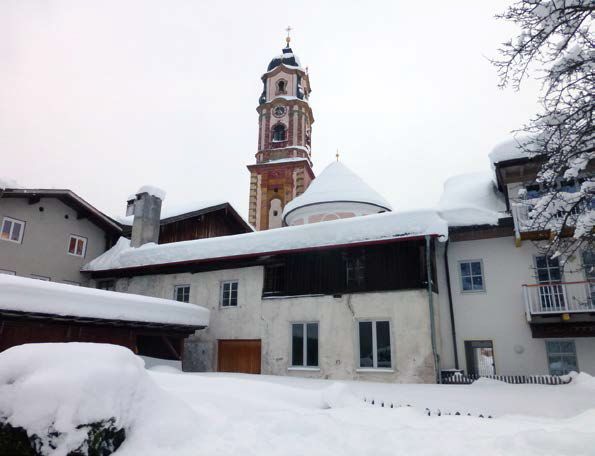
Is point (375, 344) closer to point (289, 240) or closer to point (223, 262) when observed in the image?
point (289, 240)

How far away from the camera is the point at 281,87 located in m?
47.2

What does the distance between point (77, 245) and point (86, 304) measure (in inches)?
351

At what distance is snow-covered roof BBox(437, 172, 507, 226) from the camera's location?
15.8 m

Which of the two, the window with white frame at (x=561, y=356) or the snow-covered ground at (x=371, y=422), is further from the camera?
the window with white frame at (x=561, y=356)

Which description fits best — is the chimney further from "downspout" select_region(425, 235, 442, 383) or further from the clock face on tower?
the clock face on tower

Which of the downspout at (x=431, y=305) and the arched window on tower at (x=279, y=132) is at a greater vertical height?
the arched window on tower at (x=279, y=132)

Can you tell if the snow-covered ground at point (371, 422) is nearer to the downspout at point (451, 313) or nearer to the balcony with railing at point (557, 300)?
the balcony with railing at point (557, 300)

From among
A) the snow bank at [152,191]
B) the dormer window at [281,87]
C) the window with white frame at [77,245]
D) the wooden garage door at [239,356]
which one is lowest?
the wooden garage door at [239,356]

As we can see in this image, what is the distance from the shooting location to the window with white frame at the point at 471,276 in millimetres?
15547

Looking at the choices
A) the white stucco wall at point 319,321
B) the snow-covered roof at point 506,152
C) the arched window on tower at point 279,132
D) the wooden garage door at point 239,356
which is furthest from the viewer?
the arched window on tower at point 279,132

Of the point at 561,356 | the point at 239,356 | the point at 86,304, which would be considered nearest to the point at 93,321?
the point at 86,304

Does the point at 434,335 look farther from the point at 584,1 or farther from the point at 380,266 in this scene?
the point at 584,1

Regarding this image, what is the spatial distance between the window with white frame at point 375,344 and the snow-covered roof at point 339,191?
10971 millimetres

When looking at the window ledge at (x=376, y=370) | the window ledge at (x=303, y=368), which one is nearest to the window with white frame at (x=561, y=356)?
the window ledge at (x=376, y=370)
